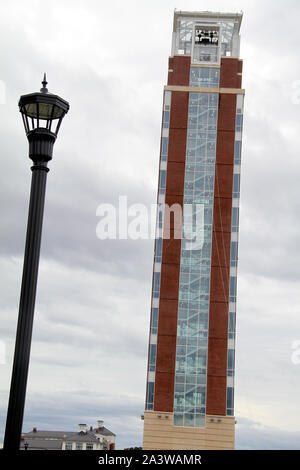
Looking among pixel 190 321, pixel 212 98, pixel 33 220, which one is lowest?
pixel 33 220

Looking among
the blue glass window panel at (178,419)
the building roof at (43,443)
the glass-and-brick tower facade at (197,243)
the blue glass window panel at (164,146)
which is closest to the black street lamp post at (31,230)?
the glass-and-brick tower facade at (197,243)

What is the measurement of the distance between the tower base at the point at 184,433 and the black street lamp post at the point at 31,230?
164 ft

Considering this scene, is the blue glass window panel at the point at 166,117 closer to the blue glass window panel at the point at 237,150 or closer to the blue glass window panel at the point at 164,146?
the blue glass window panel at the point at 164,146

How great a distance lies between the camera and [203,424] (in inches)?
2292

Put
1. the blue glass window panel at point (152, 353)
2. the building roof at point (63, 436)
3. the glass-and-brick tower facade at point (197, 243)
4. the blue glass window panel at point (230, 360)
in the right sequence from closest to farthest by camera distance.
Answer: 1. the glass-and-brick tower facade at point (197, 243)
2. the blue glass window panel at point (230, 360)
3. the blue glass window panel at point (152, 353)
4. the building roof at point (63, 436)

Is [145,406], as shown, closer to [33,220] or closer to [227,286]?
[227,286]

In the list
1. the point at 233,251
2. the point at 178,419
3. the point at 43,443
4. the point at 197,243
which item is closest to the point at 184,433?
the point at 178,419

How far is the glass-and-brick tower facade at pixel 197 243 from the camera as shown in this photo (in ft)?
193

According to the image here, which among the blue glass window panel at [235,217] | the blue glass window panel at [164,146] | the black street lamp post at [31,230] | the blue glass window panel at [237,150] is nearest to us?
the black street lamp post at [31,230]

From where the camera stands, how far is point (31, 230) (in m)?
10.9

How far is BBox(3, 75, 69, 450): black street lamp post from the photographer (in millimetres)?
10133
